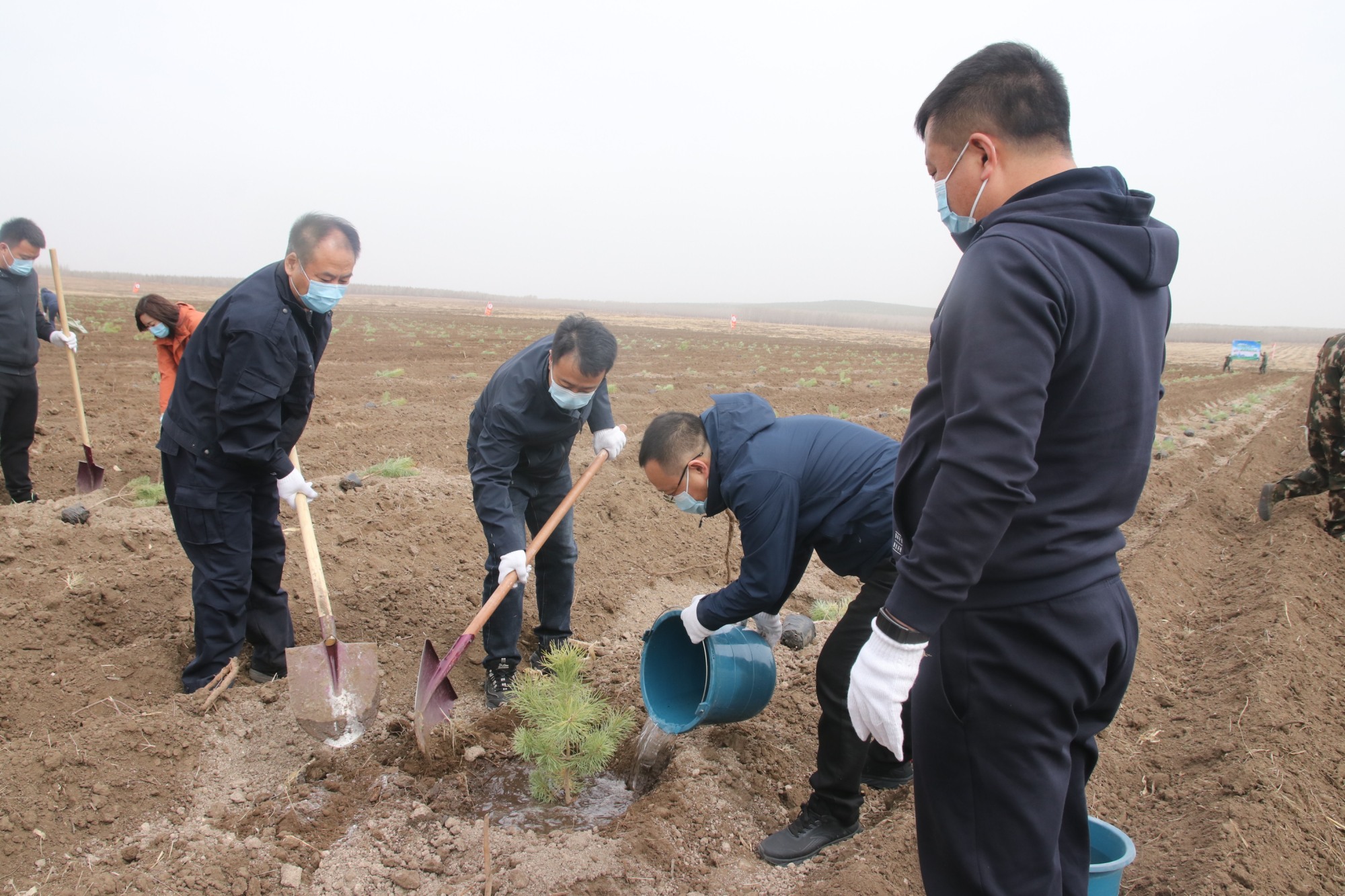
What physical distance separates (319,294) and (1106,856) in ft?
12.1

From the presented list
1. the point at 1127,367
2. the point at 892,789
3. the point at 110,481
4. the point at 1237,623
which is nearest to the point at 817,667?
the point at 892,789

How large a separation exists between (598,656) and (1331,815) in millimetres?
3347

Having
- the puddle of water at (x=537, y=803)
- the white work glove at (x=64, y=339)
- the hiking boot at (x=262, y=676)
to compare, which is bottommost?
the puddle of water at (x=537, y=803)

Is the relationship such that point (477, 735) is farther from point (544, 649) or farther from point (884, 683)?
point (884, 683)

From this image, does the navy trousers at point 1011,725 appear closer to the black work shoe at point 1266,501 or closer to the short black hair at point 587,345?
the short black hair at point 587,345

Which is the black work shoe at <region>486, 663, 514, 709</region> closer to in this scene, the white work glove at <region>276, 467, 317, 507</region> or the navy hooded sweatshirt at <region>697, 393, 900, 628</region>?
the white work glove at <region>276, 467, 317, 507</region>

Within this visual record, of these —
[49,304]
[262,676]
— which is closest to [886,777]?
[262,676]

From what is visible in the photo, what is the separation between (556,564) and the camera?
14.0 ft

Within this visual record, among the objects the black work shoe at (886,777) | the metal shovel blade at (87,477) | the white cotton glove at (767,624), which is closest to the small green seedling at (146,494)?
the metal shovel blade at (87,477)

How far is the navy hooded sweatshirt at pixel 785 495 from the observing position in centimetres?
275

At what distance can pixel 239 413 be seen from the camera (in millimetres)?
3418

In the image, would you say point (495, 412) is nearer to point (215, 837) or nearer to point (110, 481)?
point (215, 837)

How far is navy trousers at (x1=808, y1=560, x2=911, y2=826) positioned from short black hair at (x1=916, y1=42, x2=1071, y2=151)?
65.7 inches

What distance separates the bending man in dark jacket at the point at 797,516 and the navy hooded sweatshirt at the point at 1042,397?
1.09m
